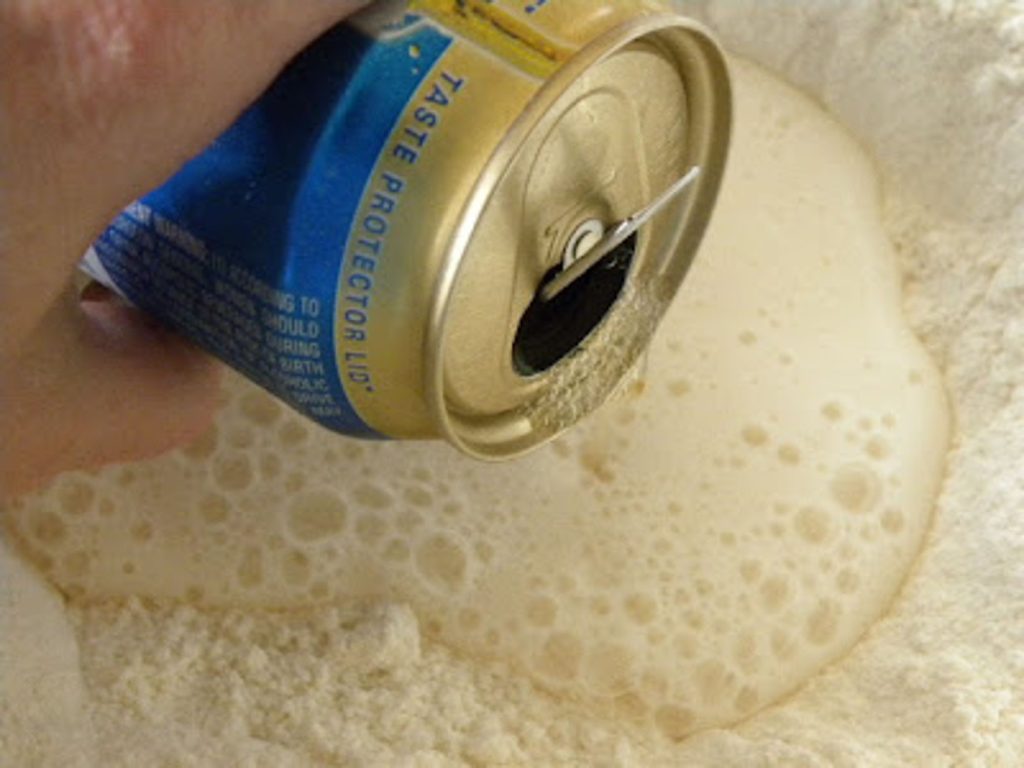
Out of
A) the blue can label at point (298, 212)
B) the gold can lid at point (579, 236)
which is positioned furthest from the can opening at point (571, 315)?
the blue can label at point (298, 212)

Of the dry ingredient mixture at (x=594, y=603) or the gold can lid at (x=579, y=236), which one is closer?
the gold can lid at (x=579, y=236)

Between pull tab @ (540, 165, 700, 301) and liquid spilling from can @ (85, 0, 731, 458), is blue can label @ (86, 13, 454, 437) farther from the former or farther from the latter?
pull tab @ (540, 165, 700, 301)

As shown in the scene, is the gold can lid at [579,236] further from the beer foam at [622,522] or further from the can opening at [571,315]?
the beer foam at [622,522]

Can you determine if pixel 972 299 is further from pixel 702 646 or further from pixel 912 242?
pixel 702 646

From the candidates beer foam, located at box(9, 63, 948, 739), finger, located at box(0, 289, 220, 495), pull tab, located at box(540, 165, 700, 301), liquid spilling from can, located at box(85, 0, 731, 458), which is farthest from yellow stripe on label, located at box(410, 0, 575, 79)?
beer foam, located at box(9, 63, 948, 739)

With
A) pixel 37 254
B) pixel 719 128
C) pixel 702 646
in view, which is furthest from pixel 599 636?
pixel 37 254

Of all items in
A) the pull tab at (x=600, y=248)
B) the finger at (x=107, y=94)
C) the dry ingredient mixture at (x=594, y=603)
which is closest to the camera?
the finger at (x=107, y=94)

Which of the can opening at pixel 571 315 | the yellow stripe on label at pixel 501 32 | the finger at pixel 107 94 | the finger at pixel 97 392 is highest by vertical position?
the yellow stripe on label at pixel 501 32

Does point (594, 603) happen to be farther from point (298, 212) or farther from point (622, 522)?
point (298, 212)
